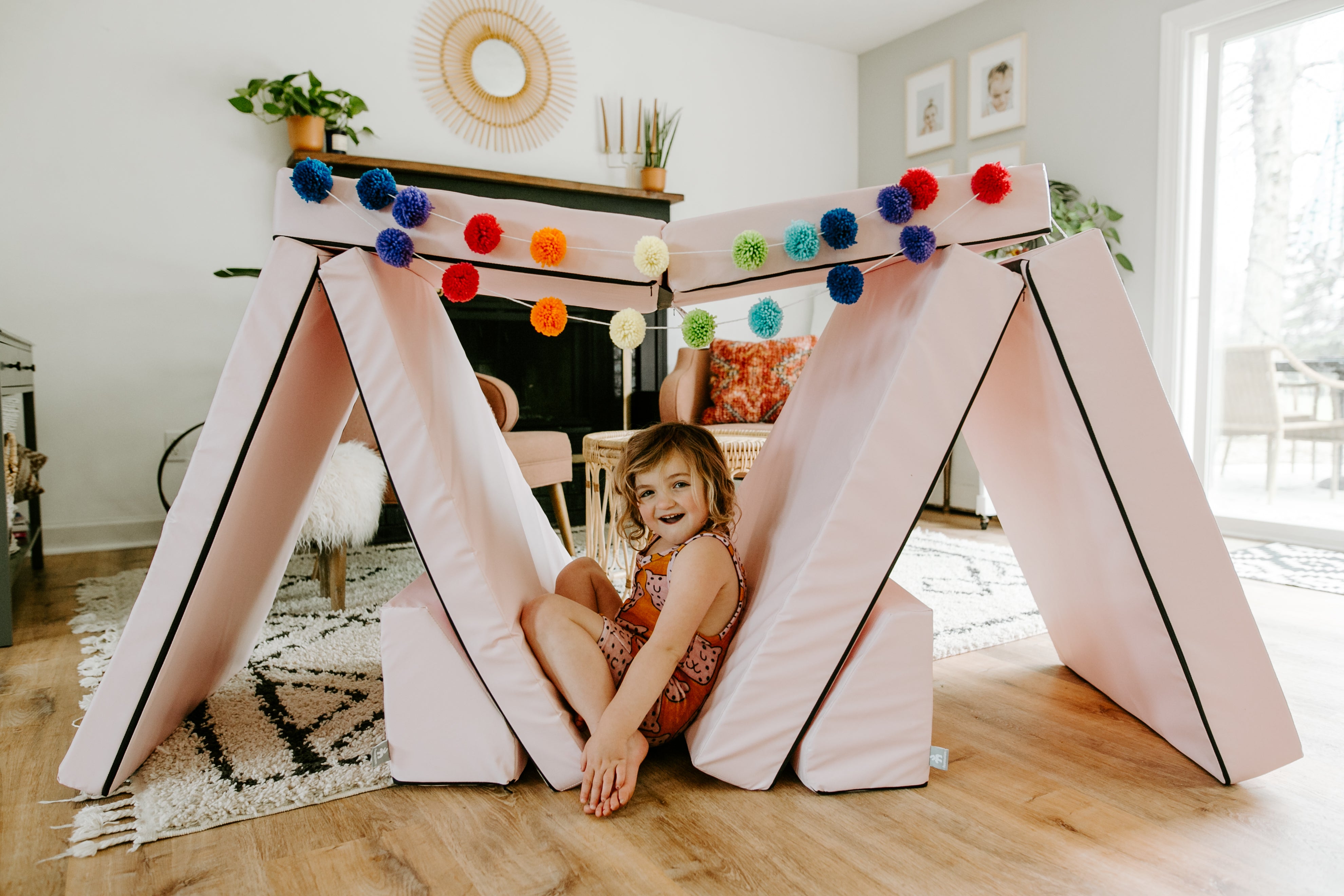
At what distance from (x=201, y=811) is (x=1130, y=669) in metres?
1.44

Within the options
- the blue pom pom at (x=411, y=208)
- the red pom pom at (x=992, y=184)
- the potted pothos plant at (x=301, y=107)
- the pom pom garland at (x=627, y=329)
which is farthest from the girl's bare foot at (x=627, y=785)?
the potted pothos plant at (x=301, y=107)

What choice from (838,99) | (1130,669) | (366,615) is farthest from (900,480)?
(838,99)

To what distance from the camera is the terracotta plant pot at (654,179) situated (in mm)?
3932

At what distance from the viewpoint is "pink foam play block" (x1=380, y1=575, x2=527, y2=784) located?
119cm

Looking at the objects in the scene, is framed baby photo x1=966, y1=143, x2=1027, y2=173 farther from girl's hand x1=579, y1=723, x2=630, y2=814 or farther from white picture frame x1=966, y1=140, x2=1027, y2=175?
girl's hand x1=579, y1=723, x2=630, y2=814

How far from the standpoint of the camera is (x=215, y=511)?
3.74 ft

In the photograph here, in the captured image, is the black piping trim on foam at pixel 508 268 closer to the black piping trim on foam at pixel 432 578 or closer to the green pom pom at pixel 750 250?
the black piping trim on foam at pixel 432 578

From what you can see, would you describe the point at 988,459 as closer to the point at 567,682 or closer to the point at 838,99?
the point at 567,682

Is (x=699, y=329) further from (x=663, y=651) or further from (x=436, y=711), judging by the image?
(x=436, y=711)

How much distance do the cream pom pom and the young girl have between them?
0.66 ft

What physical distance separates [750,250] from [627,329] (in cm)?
22

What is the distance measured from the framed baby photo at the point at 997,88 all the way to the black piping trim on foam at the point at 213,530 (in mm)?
3694

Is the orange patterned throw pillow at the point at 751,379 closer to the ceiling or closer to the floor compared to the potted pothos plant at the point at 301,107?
closer to the floor

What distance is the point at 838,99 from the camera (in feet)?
15.4
